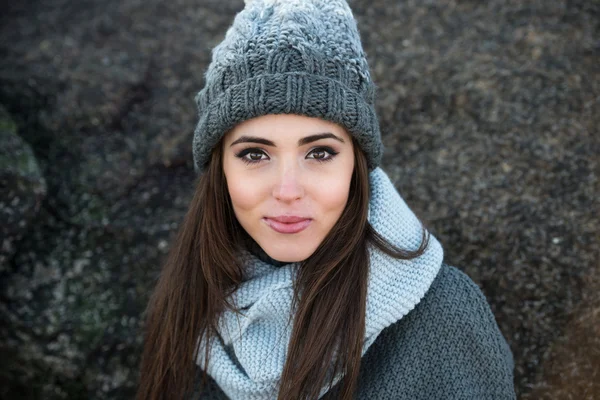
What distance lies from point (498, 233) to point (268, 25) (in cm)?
140

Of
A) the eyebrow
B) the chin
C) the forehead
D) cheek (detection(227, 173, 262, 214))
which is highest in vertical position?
the forehead

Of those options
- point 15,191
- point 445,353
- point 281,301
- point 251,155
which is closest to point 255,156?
point 251,155

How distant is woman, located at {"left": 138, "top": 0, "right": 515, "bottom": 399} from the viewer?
1823 mm

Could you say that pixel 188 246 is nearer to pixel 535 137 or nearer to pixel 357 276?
pixel 357 276

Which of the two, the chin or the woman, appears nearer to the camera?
the woman

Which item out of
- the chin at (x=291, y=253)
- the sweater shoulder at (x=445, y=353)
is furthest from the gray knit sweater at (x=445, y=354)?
the chin at (x=291, y=253)

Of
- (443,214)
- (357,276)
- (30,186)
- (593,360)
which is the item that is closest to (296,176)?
(357,276)

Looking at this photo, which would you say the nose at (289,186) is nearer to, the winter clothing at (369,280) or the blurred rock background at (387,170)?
the winter clothing at (369,280)

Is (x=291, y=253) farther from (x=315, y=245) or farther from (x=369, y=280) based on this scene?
(x=369, y=280)

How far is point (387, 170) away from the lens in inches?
118

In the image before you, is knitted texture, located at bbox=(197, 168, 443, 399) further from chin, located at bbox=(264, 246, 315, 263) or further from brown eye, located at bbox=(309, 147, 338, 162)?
brown eye, located at bbox=(309, 147, 338, 162)

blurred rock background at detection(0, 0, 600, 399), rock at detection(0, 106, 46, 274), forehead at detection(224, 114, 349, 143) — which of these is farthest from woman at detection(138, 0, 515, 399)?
rock at detection(0, 106, 46, 274)

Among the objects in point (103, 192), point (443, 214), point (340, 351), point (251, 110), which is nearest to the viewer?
point (251, 110)

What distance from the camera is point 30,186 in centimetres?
293
